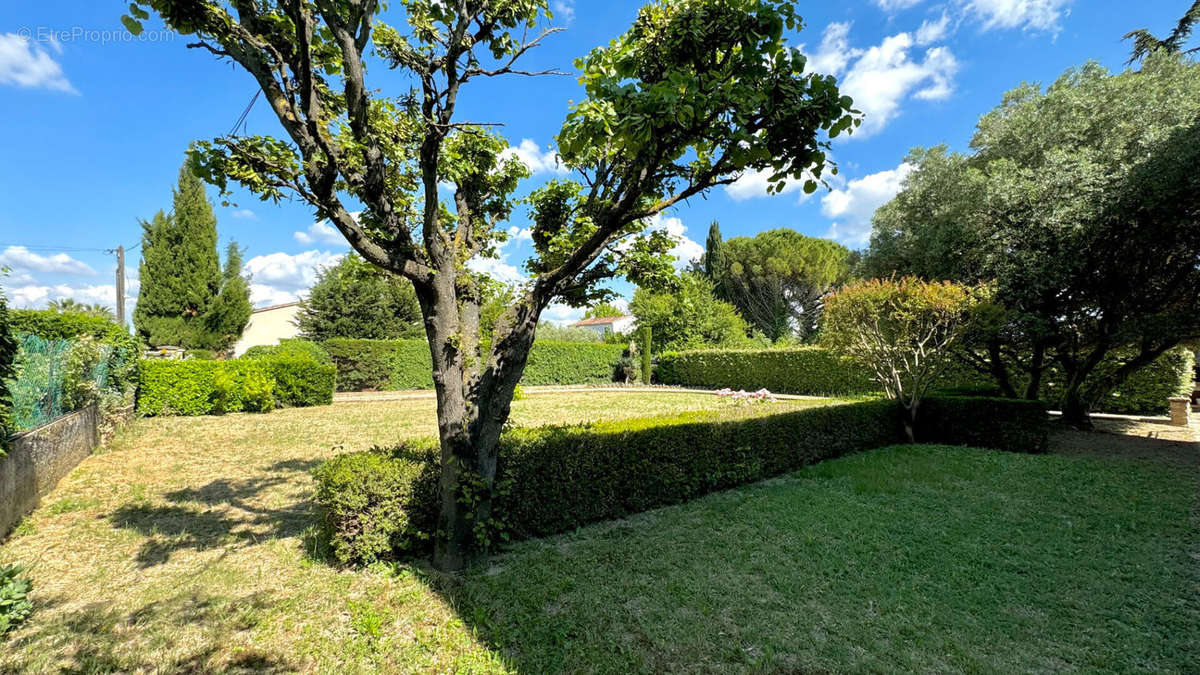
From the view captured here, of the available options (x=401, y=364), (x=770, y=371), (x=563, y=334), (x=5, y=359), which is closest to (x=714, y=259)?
(x=563, y=334)

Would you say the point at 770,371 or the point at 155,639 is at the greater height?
the point at 770,371

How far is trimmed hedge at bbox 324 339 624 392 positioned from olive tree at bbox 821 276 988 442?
43.8 ft

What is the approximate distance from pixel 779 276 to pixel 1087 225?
23307mm

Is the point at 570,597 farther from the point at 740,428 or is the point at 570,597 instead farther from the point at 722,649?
the point at 740,428

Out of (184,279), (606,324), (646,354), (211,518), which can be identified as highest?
(606,324)

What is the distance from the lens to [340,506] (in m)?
3.73

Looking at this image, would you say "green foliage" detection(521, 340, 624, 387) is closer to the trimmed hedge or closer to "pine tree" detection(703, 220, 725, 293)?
the trimmed hedge

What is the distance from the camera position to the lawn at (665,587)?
276cm

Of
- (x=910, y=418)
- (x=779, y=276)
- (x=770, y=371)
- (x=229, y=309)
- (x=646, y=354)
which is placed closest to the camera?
(x=910, y=418)

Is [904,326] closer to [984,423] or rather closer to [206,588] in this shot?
[984,423]

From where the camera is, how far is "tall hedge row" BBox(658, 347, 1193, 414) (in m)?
13.2

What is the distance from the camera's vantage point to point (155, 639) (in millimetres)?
2834

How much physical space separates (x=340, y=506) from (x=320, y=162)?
2.54 meters

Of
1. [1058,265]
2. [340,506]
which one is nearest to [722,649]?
[340,506]
